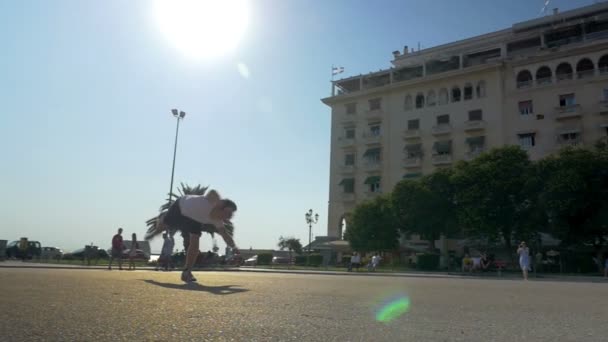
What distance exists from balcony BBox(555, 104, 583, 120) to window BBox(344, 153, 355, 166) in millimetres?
22319

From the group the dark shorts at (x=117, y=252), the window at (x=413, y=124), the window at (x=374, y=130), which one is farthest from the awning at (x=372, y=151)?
the dark shorts at (x=117, y=252)

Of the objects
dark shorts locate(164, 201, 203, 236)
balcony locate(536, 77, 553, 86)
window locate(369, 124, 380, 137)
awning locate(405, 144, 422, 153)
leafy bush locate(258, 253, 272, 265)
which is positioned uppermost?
balcony locate(536, 77, 553, 86)

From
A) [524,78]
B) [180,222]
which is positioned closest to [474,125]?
[524,78]

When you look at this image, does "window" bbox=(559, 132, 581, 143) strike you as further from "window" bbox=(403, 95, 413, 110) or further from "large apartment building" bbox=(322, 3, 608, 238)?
"window" bbox=(403, 95, 413, 110)

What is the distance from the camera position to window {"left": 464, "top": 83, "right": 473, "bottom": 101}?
52156 millimetres

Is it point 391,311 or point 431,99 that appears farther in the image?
point 431,99

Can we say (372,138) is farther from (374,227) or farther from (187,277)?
(187,277)

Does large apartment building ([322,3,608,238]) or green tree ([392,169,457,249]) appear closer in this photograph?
green tree ([392,169,457,249])

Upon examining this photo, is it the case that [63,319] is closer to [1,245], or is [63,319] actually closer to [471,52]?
[1,245]

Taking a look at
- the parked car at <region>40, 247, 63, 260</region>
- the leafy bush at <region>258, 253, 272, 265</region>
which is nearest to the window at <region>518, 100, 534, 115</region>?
the leafy bush at <region>258, 253, 272, 265</region>

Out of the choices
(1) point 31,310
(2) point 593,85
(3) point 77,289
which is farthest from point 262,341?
(2) point 593,85

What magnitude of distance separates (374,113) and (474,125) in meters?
12.2

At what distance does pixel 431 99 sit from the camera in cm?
5488

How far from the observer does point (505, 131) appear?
161ft
